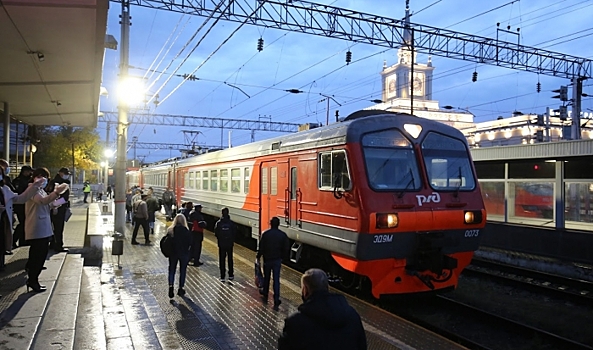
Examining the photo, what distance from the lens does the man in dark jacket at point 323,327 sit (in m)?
3.13

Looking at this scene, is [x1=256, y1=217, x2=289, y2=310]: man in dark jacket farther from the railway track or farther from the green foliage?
the green foliage

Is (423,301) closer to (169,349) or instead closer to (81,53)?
(169,349)

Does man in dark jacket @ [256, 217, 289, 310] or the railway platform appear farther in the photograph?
man in dark jacket @ [256, 217, 289, 310]

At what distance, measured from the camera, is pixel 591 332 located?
7727mm

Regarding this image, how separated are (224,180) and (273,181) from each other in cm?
500

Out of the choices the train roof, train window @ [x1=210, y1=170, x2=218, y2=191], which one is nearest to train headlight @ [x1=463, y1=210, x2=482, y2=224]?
the train roof

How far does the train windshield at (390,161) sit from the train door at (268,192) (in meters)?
3.46

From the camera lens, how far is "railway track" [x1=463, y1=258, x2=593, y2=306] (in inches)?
383

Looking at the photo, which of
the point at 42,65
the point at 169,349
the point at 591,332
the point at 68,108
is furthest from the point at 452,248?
the point at 68,108

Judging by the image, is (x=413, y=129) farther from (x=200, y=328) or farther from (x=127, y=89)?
(x=127, y=89)

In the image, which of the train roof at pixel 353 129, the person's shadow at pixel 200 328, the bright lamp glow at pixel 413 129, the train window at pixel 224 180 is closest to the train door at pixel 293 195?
the train roof at pixel 353 129

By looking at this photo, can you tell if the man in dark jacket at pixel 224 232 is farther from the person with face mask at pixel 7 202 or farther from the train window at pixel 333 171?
the person with face mask at pixel 7 202

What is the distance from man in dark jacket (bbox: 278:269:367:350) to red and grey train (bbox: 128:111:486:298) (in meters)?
4.57

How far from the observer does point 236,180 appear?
579 inches
